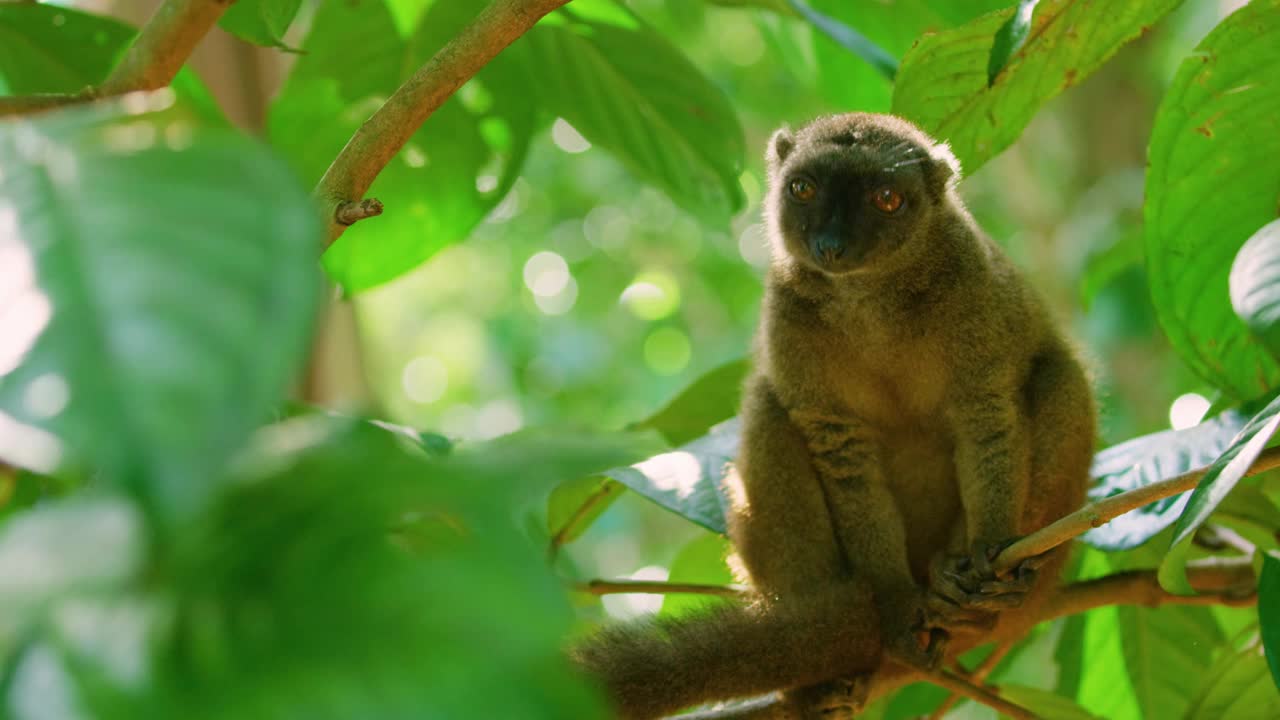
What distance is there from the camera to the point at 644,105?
138 inches

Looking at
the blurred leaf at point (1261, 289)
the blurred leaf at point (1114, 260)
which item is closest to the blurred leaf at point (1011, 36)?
the blurred leaf at point (1261, 289)

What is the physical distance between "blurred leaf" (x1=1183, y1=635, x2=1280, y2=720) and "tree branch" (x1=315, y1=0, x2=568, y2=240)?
7.18 feet

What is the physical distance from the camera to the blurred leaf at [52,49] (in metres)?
2.86

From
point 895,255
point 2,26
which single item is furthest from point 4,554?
point 895,255

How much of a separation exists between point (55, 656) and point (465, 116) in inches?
115

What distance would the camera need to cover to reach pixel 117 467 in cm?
75

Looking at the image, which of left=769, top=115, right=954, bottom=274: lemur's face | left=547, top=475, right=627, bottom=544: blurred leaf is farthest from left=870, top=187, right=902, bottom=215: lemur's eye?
left=547, top=475, right=627, bottom=544: blurred leaf

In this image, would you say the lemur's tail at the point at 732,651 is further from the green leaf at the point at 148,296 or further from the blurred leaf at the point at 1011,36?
the green leaf at the point at 148,296

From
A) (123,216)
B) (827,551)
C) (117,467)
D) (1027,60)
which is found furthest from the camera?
(827,551)

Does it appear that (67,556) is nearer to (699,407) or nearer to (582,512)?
(582,512)

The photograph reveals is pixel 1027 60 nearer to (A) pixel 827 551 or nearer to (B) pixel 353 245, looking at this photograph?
(A) pixel 827 551

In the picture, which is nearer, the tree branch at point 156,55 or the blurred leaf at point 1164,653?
the tree branch at point 156,55

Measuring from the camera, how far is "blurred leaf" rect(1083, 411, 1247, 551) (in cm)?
276

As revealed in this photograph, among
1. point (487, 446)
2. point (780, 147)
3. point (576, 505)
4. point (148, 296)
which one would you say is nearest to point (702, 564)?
point (576, 505)
